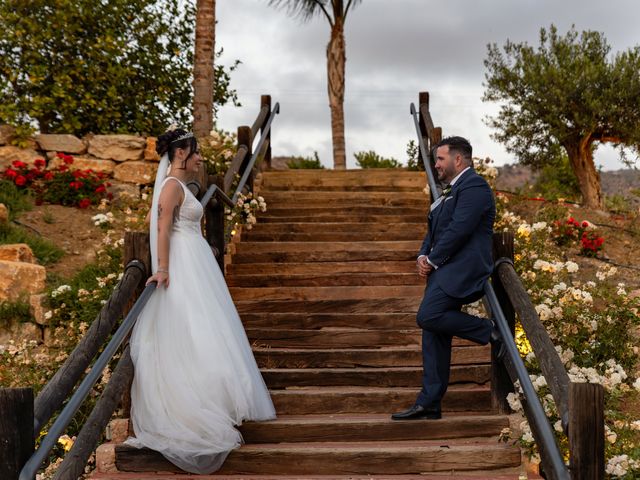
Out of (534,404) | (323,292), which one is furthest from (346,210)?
(534,404)

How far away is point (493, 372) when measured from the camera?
5.34 metres

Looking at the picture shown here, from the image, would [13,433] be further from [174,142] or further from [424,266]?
[424,266]

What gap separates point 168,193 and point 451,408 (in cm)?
244

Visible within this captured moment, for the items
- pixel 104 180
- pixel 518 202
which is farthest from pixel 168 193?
pixel 518 202

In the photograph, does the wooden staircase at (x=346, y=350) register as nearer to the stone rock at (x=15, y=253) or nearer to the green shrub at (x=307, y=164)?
the stone rock at (x=15, y=253)

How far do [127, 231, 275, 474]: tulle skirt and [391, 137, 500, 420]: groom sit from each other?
119 centimetres

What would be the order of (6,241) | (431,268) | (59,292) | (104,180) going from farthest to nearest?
(104,180) < (6,241) < (59,292) < (431,268)

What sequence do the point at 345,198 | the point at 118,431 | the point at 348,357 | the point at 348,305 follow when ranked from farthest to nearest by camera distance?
the point at 345,198 → the point at 348,305 → the point at 348,357 → the point at 118,431

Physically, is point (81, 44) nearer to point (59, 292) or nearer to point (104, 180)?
point (104, 180)

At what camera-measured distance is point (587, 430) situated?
336 cm

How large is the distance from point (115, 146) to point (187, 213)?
23.3 feet

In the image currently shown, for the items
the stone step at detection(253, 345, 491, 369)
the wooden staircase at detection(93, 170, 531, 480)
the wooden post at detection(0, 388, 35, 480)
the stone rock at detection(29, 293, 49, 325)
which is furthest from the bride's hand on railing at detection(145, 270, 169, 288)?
the stone rock at detection(29, 293, 49, 325)

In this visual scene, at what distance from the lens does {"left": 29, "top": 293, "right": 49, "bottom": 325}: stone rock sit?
8273 millimetres

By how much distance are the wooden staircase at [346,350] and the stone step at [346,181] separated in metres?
0.02
